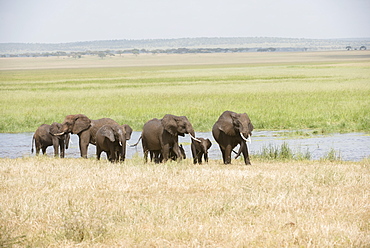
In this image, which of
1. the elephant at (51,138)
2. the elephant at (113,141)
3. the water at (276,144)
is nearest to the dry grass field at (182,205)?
the elephant at (113,141)

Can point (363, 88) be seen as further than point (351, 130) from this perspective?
Yes

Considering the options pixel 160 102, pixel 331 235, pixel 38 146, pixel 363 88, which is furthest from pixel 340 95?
pixel 331 235

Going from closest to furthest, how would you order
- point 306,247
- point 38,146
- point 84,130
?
point 306,247 → point 84,130 → point 38,146

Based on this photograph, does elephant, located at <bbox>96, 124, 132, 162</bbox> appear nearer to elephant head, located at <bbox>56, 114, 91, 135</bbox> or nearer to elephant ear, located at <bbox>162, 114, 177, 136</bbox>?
elephant ear, located at <bbox>162, 114, 177, 136</bbox>

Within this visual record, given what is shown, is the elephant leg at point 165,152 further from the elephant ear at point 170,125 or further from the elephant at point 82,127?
the elephant at point 82,127

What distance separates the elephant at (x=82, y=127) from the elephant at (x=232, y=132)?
12.1 feet

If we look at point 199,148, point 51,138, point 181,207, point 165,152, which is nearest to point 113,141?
point 165,152

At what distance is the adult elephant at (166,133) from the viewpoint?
610 inches

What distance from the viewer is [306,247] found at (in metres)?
7.29

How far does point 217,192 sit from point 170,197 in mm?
929

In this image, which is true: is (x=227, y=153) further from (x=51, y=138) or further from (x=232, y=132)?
(x=51, y=138)

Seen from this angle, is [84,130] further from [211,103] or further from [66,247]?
[211,103]

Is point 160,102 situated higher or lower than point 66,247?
lower

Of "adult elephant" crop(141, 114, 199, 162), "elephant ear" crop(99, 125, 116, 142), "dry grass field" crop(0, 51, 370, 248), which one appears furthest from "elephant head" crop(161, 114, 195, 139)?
"elephant ear" crop(99, 125, 116, 142)
